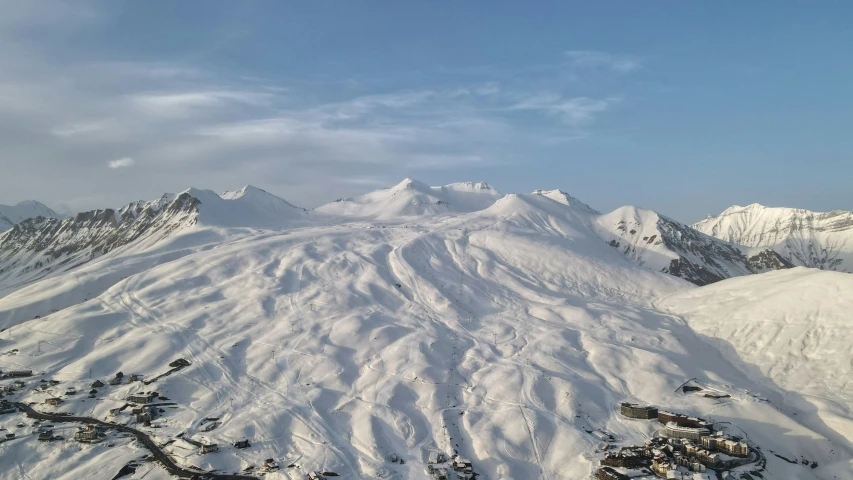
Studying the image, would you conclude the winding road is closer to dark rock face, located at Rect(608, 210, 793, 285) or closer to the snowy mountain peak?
dark rock face, located at Rect(608, 210, 793, 285)

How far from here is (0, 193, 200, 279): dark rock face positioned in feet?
453

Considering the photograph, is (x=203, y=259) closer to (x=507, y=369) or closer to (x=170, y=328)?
(x=170, y=328)

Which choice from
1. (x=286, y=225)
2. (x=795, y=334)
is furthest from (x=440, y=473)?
(x=286, y=225)

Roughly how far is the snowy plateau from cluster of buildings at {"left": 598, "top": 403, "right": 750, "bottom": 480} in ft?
4.69

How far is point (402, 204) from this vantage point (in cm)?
16550

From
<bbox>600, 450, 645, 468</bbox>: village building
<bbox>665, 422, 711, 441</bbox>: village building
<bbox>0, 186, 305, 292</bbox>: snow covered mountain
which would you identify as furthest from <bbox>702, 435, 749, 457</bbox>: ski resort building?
<bbox>0, 186, 305, 292</bbox>: snow covered mountain

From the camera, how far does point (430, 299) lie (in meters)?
74.6

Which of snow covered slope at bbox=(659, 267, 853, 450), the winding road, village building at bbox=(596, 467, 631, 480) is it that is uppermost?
snow covered slope at bbox=(659, 267, 853, 450)

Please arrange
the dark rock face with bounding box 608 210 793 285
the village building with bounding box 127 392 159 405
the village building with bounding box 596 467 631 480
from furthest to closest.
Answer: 1. the dark rock face with bounding box 608 210 793 285
2. the village building with bounding box 127 392 159 405
3. the village building with bounding box 596 467 631 480

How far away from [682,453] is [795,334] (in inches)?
1060

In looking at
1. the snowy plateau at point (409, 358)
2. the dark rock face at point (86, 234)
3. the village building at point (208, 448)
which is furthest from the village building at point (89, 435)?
the dark rock face at point (86, 234)

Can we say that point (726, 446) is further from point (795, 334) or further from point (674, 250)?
point (674, 250)

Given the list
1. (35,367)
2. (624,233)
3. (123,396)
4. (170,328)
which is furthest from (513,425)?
(624,233)

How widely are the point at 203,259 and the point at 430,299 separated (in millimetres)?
40324
